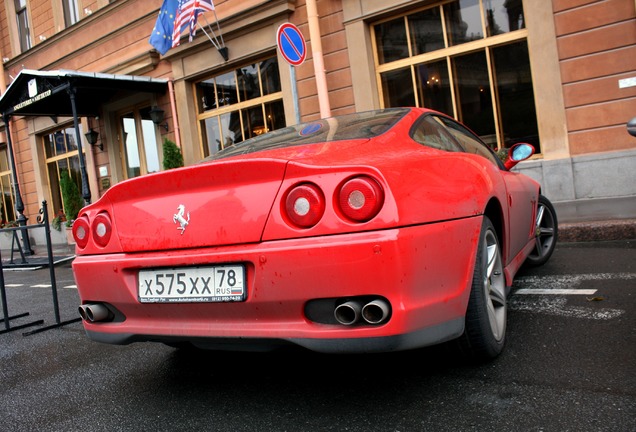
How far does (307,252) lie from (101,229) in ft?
3.68

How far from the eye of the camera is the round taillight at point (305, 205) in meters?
1.97

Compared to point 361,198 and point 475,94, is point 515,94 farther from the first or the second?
point 361,198

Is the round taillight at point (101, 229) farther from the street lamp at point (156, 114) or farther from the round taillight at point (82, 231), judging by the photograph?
the street lamp at point (156, 114)

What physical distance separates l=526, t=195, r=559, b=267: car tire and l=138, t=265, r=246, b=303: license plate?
3.20 m

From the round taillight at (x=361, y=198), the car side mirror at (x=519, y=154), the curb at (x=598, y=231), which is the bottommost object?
the curb at (x=598, y=231)

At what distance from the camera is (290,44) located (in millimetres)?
6523

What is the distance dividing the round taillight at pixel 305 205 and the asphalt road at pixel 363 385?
771mm

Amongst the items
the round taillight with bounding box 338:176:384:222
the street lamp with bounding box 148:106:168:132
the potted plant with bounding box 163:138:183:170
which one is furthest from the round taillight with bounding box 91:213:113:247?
the street lamp with bounding box 148:106:168:132

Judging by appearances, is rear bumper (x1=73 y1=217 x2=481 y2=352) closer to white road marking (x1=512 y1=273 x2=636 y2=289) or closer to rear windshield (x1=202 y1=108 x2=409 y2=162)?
rear windshield (x1=202 y1=108 x2=409 y2=162)

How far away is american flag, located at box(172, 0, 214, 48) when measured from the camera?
969cm

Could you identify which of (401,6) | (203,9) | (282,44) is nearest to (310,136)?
(282,44)

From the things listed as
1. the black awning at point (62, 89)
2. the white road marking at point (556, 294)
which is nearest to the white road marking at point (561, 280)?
the white road marking at point (556, 294)

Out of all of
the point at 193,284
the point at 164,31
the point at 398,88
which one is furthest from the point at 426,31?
the point at 193,284

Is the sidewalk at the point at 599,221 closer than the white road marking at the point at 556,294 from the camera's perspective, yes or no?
No
